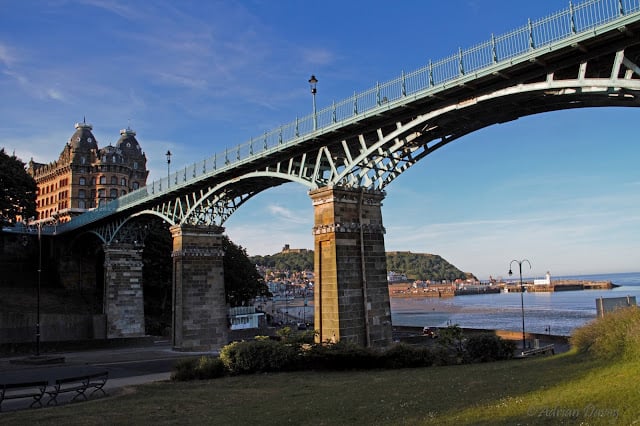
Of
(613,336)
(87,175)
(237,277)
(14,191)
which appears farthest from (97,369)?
(87,175)

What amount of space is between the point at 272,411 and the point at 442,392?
384 cm

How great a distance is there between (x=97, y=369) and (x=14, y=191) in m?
39.3

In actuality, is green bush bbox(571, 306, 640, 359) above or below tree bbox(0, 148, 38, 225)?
below

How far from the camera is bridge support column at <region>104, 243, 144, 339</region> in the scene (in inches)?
1927

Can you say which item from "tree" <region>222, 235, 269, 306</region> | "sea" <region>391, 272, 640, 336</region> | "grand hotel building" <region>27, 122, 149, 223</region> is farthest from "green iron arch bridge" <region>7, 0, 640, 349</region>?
"grand hotel building" <region>27, 122, 149, 223</region>

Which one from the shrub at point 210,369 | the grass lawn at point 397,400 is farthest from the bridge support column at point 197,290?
the grass lawn at point 397,400

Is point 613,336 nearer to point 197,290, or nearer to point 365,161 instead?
point 365,161

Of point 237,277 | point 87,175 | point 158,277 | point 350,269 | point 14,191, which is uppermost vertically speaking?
point 87,175

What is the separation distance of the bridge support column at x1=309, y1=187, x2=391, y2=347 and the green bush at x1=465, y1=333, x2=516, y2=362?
5.85 meters

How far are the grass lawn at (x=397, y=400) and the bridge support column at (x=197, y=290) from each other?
19085 mm

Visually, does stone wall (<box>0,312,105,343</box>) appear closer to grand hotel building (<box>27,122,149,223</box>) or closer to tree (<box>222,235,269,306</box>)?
tree (<box>222,235,269,306</box>)

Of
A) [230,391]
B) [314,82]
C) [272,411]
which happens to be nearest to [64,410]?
[230,391]

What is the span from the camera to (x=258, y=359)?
1947cm

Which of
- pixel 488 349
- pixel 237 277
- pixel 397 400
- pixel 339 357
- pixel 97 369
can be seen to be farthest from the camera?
pixel 237 277
